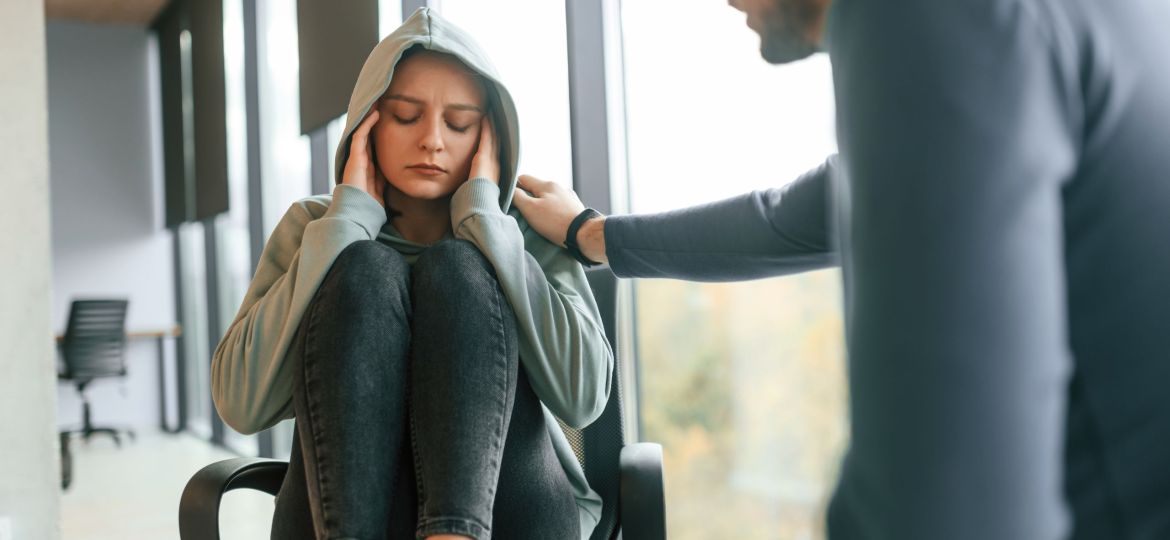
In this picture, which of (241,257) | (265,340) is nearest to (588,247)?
(265,340)

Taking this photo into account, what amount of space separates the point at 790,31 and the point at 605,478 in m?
1.11

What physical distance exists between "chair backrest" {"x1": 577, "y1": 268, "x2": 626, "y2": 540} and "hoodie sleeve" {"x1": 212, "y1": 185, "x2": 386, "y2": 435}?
43 centimetres

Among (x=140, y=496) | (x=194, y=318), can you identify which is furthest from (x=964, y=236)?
(x=194, y=318)

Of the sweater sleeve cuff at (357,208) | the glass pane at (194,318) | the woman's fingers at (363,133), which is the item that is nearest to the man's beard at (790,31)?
the sweater sleeve cuff at (357,208)

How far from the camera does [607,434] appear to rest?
62.6 inches

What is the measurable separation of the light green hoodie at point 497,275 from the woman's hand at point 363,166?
0.08 feet

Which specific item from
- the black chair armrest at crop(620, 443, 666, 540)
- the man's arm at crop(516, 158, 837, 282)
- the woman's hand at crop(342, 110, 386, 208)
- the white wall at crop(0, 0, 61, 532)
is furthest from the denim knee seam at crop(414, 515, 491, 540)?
the white wall at crop(0, 0, 61, 532)

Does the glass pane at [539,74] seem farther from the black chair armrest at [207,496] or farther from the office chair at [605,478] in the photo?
the black chair armrest at [207,496]

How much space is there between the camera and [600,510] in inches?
59.1

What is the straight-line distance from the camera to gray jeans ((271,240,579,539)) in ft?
3.82

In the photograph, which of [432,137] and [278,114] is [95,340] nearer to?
[278,114]

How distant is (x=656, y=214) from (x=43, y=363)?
228 cm

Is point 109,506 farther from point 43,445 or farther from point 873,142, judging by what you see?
point 873,142

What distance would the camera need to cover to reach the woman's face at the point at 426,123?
1646 millimetres
